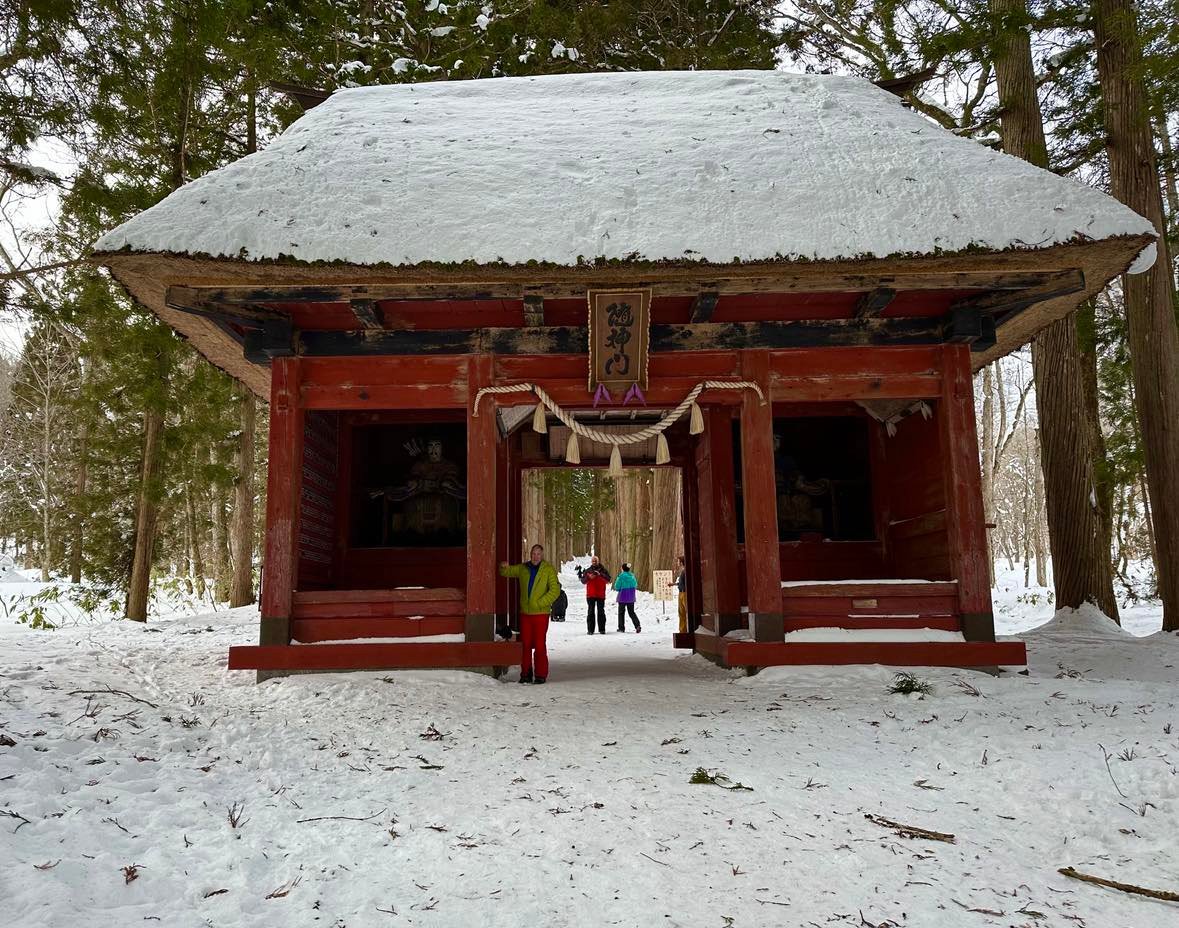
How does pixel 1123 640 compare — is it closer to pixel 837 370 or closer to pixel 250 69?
pixel 837 370

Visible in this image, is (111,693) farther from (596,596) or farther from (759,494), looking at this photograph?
(596,596)

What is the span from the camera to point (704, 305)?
272 inches

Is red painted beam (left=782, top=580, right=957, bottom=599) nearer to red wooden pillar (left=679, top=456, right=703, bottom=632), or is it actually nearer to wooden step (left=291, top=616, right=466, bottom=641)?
wooden step (left=291, top=616, right=466, bottom=641)

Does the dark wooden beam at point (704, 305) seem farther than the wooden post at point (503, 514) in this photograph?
No

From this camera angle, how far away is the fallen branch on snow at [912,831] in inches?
137

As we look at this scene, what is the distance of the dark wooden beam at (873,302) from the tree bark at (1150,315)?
4039mm

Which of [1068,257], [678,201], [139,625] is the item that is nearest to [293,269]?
[678,201]

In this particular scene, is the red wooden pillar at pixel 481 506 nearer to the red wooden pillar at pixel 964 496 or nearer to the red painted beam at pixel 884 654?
the red painted beam at pixel 884 654

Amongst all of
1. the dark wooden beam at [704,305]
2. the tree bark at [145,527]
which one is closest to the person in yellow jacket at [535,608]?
the dark wooden beam at [704,305]

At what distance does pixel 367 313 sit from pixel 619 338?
7.59 feet

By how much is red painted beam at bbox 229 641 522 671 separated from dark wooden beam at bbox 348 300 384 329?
9.87 feet

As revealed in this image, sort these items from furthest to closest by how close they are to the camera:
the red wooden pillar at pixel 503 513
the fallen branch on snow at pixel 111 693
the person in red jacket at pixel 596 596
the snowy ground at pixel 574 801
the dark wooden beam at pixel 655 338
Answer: the person in red jacket at pixel 596 596 → the red wooden pillar at pixel 503 513 → the dark wooden beam at pixel 655 338 → the fallen branch on snow at pixel 111 693 → the snowy ground at pixel 574 801

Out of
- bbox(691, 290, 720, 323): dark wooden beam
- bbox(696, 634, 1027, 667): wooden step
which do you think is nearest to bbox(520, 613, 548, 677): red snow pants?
bbox(696, 634, 1027, 667): wooden step

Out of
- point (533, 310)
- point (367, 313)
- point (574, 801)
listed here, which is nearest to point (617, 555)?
point (533, 310)
